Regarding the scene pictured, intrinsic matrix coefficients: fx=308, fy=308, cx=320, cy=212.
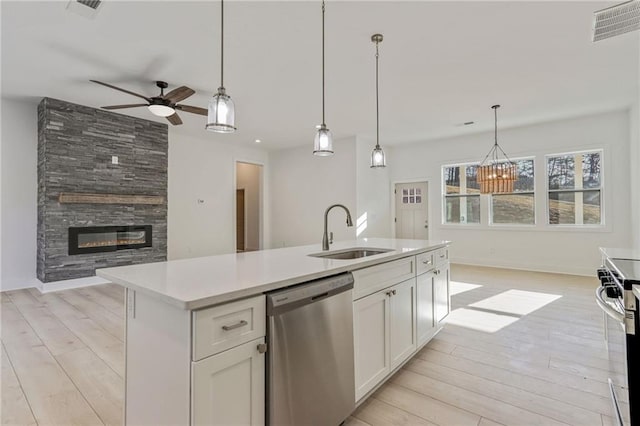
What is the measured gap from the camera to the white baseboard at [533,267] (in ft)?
18.3

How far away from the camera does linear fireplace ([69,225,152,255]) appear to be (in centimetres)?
475

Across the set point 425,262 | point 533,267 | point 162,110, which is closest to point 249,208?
point 162,110

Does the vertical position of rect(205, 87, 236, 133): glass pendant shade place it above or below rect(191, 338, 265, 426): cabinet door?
above

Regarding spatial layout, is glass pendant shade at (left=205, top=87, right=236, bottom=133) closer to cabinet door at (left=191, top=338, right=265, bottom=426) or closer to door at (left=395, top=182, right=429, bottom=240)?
cabinet door at (left=191, top=338, right=265, bottom=426)

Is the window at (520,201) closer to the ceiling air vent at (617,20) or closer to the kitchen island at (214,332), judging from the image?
the ceiling air vent at (617,20)

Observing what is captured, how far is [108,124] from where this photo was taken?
16.9ft

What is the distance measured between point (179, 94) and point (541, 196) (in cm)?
657

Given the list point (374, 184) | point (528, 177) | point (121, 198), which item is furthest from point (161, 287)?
point (528, 177)

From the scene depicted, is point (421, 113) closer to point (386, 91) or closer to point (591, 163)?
point (386, 91)

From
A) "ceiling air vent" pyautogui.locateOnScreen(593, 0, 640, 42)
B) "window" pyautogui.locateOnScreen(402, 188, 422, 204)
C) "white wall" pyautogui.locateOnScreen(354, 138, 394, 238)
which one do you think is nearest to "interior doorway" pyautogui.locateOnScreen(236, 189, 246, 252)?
"white wall" pyautogui.locateOnScreen(354, 138, 394, 238)

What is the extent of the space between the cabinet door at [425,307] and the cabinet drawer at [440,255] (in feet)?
0.46

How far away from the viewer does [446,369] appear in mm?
2320

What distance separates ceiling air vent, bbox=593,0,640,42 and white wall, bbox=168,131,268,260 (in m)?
6.31

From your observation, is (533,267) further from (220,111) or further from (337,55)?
(220,111)
